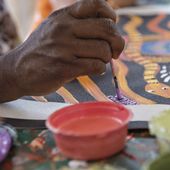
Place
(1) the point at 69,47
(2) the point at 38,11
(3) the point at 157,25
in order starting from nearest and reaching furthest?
(1) the point at 69,47, (3) the point at 157,25, (2) the point at 38,11

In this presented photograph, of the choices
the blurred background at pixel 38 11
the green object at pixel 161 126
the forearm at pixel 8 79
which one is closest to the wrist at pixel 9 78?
the forearm at pixel 8 79

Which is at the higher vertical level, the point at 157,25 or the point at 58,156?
the point at 58,156

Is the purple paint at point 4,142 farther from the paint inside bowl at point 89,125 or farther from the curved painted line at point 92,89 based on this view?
the curved painted line at point 92,89

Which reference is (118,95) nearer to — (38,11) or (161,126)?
(161,126)

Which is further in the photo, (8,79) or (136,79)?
(136,79)

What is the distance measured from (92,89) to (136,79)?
0.12 m

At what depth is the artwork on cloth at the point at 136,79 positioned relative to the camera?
0.84 m

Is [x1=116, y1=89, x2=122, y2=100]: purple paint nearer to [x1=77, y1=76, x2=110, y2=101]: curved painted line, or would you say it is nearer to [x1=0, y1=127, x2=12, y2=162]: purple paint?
[x1=77, y1=76, x2=110, y2=101]: curved painted line

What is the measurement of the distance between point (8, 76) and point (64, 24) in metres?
0.16

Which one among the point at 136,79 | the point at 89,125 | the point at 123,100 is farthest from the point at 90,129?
the point at 136,79

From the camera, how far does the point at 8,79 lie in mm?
789

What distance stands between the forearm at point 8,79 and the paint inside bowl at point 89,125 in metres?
0.21

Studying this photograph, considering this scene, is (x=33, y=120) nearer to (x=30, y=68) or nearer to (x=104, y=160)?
(x=30, y=68)

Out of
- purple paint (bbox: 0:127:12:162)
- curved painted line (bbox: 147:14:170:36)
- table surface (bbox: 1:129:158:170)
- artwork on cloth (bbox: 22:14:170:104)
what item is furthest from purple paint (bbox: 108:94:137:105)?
curved painted line (bbox: 147:14:170:36)
